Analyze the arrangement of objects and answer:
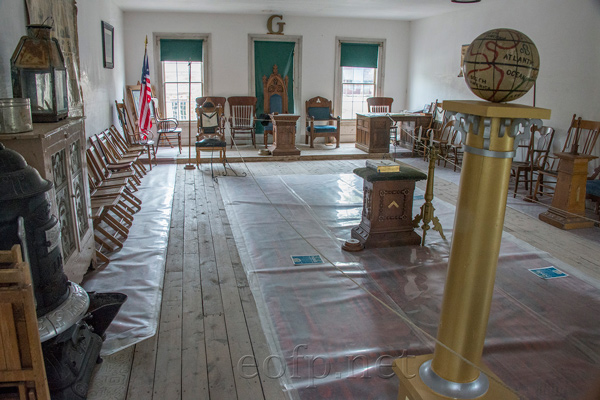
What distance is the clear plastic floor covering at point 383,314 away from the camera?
2508 millimetres

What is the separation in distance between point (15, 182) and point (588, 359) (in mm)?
3078

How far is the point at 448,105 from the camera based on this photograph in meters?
1.63

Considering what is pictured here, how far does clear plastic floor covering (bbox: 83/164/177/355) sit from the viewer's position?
9.55 feet

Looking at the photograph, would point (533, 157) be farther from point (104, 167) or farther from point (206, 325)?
point (104, 167)

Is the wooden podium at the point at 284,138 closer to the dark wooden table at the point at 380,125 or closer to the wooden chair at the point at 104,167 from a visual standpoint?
the dark wooden table at the point at 380,125

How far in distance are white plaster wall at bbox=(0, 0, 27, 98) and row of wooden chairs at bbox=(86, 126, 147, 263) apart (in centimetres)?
124

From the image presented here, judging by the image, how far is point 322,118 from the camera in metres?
10.2

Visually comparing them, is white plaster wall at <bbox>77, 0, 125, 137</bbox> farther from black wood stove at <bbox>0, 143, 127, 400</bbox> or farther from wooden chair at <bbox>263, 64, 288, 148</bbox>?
black wood stove at <bbox>0, 143, 127, 400</bbox>

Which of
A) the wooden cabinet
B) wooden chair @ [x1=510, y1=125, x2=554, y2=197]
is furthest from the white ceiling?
the wooden cabinet

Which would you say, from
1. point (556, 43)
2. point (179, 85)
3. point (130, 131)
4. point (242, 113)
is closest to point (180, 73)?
point (179, 85)

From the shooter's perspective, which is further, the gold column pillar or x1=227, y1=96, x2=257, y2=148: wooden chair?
x1=227, y1=96, x2=257, y2=148: wooden chair

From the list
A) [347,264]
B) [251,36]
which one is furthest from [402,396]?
[251,36]

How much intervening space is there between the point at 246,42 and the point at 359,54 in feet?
8.31

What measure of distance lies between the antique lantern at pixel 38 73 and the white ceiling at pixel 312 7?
567 cm
